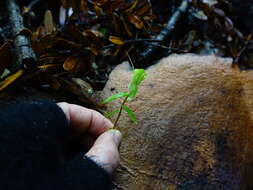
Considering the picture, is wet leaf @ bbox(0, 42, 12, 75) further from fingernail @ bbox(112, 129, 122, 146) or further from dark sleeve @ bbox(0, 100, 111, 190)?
fingernail @ bbox(112, 129, 122, 146)

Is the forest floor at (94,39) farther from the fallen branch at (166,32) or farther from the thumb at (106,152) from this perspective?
the thumb at (106,152)

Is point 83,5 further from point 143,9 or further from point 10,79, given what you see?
point 10,79

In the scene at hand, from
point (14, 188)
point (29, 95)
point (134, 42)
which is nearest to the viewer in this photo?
point (14, 188)

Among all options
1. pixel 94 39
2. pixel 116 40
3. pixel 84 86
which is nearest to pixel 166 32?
pixel 116 40

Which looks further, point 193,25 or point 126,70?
point 193,25

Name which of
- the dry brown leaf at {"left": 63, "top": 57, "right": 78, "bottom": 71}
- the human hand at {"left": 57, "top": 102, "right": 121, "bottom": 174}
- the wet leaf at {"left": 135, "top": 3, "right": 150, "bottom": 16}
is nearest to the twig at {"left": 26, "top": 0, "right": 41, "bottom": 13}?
the dry brown leaf at {"left": 63, "top": 57, "right": 78, "bottom": 71}

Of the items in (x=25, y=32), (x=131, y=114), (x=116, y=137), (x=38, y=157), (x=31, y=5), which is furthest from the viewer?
(x=31, y=5)

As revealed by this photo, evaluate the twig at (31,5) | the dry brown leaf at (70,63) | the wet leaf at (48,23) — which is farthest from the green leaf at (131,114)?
the twig at (31,5)

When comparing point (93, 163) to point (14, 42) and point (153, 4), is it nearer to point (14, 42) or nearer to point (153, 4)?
point (14, 42)

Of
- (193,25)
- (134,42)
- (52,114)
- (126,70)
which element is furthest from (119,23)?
(52,114)
